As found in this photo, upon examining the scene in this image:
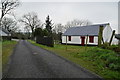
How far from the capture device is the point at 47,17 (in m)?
66.1

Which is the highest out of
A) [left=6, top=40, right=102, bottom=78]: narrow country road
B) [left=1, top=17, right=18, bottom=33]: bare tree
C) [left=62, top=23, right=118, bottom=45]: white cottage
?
[left=1, top=17, right=18, bottom=33]: bare tree

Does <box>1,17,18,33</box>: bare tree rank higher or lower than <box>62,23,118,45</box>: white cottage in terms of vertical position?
higher

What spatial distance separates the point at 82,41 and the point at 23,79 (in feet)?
100

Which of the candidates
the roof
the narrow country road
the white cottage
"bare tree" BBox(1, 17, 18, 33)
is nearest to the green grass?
the narrow country road

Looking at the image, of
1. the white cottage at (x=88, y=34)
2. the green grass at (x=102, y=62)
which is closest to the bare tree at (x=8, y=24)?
the white cottage at (x=88, y=34)

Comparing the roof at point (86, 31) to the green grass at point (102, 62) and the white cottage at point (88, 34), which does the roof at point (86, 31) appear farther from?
the green grass at point (102, 62)

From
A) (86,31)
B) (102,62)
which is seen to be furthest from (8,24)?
(102,62)

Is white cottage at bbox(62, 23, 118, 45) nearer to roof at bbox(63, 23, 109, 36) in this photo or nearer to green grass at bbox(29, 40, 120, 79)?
roof at bbox(63, 23, 109, 36)

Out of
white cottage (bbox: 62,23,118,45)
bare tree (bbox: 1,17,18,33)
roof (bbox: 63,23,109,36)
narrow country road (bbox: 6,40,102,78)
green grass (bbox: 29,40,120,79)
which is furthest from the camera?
bare tree (bbox: 1,17,18,33)

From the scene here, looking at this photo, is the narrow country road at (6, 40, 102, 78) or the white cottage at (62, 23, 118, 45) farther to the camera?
the white cottage at (62, 23, 118, 45)

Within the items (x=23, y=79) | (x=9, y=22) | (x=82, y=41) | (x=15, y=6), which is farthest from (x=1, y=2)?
(x=23, y=79)

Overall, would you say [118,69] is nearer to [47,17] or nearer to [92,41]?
[92,41]

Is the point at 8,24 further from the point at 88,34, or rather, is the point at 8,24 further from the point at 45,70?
the point at 45,70

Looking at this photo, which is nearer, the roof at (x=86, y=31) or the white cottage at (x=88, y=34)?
the white cottage at (x=88, y=34)
